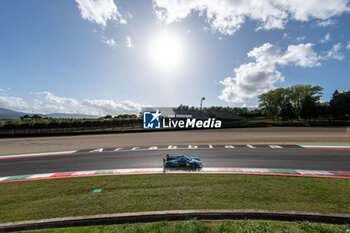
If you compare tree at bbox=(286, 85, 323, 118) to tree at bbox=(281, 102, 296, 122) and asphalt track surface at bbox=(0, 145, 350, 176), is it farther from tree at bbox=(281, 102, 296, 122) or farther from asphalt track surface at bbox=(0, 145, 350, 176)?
asphalt track surface at bbox=(0, 145, 350, 176)

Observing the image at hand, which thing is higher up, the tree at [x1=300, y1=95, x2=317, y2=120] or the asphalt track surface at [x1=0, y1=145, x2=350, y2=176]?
the tree at [x1=300, y1=95, x2=317, y2=120]

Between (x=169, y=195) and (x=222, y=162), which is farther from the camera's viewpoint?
(x=222, y=162)

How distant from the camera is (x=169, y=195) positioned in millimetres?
5711

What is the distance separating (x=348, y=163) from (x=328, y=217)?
984 centimetres

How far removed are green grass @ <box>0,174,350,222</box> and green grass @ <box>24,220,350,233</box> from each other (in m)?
0.63

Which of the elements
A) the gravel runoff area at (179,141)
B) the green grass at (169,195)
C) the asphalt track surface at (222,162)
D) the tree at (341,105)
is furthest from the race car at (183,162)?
the tree at (341,105)

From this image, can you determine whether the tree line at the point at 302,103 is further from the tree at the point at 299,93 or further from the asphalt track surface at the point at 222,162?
the asphalt track surface at the point at 222,162

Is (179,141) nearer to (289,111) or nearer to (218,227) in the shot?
(218,227)

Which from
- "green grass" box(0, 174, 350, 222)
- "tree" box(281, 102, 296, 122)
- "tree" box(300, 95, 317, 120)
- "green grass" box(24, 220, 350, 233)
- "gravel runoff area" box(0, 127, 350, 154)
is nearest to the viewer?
"green grass" box(24, 220, 350, 233)

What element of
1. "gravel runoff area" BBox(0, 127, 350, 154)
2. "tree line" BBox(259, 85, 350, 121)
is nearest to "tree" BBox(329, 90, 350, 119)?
"tree line" BBox(259, 85, 350, 121)

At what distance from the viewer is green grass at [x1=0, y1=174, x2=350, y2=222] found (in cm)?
492

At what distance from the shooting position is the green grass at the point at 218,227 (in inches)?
154

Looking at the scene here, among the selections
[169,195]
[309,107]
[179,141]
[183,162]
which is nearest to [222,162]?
[183,162]

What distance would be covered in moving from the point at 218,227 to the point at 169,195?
230cm
